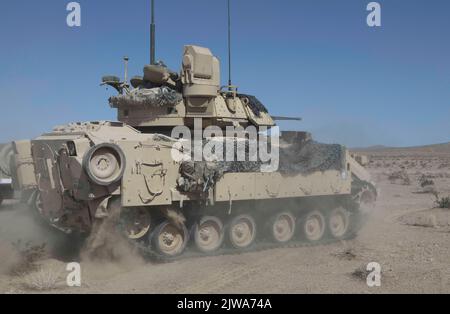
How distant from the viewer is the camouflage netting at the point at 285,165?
1097 centimetres

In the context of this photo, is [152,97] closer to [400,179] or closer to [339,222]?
[339,222]

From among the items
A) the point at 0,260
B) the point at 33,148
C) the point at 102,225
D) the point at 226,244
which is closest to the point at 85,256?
the point at 102,225

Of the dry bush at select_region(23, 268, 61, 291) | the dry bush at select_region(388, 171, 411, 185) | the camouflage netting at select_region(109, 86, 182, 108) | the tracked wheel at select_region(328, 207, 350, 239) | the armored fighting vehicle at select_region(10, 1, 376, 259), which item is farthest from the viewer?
the dry bush at select_region(388, 171, 411, 185)

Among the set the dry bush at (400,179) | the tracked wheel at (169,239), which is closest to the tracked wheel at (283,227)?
the tracked wheel at (169,239)

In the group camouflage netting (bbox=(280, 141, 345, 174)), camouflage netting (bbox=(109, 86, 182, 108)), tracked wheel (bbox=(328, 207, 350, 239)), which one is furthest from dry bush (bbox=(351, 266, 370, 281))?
camouflage netting (bbox=(109, 86, 182, 108))

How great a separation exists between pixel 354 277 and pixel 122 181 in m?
4.40

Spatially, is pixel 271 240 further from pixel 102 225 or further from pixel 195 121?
pixel 102 225

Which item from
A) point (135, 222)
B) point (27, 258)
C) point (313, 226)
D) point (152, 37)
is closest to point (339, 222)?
point (313, 226)

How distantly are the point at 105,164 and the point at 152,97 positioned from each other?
292cm

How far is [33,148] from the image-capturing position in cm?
1100

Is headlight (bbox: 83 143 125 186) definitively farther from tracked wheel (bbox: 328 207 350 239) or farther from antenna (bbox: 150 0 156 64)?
tracked wheel (bbox: 328 207 350 239)

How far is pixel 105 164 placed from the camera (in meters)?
9.77

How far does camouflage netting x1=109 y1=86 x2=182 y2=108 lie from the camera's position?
40.1 feet

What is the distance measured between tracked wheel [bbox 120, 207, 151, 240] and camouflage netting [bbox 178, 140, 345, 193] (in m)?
0.93
